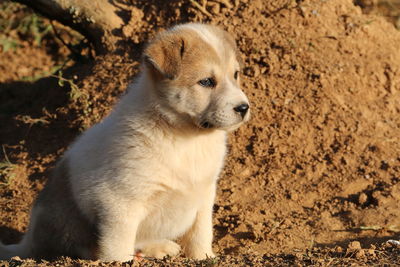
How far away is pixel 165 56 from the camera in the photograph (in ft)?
16.6

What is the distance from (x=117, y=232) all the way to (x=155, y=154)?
0.67 m

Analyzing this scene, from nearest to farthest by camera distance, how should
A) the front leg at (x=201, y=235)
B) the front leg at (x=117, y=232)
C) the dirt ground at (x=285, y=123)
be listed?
the front leg at (x=117, y=232) → the front leg at (x=201, y=235) → the dirt ground at (x=285, y=123)

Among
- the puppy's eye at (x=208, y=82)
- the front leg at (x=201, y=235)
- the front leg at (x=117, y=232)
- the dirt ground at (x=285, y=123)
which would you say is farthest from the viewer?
the dirt ground at (x=285, y=123)

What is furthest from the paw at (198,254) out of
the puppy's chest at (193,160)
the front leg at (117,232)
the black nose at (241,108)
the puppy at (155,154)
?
the black nose at (241,108)

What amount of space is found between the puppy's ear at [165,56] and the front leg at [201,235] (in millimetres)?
1259

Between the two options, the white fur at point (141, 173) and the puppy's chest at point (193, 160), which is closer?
the white fur at point (141, 173)

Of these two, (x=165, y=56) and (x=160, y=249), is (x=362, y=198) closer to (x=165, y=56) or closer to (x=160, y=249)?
(x=160, y=249)

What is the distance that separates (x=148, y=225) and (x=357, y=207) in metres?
2.32

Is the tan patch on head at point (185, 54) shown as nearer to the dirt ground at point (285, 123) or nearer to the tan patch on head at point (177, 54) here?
the tan patch on head at point (177, 54)

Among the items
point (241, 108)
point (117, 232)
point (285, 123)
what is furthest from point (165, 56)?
point (285, 123)

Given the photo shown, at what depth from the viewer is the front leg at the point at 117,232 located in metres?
5.00

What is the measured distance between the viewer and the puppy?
16.5 ft

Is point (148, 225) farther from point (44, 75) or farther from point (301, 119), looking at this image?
point (44, 75)

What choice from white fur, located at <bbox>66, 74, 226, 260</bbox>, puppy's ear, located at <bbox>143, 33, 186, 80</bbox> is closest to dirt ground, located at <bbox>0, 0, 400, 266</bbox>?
white fur, located at <bbox>66, 74, 226, 260</bbox>
